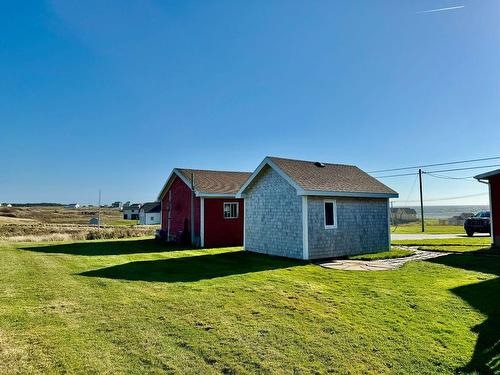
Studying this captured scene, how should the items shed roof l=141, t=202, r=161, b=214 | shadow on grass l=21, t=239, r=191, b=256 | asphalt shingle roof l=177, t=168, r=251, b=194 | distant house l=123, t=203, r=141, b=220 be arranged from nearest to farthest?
shadow on grass l=21, t=239, r=191, b=256 → asphalt shingle roof l=177, t=168, r=251, b=194 → shed roof l=141, t=202, r=161, b=214 → distant house l=123, t=203, r=141, b=220

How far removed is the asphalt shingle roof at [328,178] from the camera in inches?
517

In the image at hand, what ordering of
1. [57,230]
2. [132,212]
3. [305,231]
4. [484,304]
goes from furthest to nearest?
[132,212] < [57,230] < [305,231] < [484,304]

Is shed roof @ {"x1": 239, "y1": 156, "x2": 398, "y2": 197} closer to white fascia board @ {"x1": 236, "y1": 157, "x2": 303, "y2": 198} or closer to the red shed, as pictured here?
white fascia board @ {"x1": 236, "y1": 157, "x2": 303, "y2": 198}

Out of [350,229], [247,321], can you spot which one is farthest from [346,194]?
[247,321]

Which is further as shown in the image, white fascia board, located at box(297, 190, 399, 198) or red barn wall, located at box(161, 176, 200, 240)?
red barn wall, located at box(161, 176, 200, 240)

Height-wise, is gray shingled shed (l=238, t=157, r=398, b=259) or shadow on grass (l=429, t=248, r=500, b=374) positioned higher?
gray shingled shed (l=238, t=157, r=398, b=259)

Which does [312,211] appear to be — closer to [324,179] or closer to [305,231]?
[305,231]

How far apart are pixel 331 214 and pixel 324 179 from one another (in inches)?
62.2

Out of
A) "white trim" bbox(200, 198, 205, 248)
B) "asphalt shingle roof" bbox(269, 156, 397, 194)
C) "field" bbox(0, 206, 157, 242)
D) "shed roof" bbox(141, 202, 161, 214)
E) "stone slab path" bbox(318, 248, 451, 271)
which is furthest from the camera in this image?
"shed roof" bbox(141, 202, 161, 214)

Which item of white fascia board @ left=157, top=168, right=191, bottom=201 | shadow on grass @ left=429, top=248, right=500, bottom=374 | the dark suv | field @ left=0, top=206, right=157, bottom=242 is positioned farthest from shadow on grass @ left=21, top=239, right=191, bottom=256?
the dark suv

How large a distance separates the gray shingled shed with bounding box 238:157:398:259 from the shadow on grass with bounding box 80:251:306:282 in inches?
41.6

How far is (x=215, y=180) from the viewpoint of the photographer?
66.0ft

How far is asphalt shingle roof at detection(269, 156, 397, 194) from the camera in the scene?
13141 millimetres

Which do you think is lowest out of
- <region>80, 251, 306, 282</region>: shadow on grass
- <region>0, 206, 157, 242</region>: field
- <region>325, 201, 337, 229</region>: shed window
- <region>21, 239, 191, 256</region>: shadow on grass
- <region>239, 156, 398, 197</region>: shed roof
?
<region>80, 251, 306, 282</region>: shadow on grass
